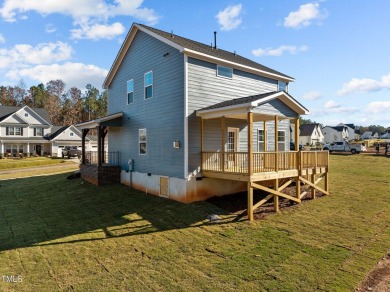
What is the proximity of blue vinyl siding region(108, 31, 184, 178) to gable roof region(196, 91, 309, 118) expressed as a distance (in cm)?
138

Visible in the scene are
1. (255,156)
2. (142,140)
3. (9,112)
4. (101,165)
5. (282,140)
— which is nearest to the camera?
(255,156)

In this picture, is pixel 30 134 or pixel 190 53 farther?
pixel 30 134

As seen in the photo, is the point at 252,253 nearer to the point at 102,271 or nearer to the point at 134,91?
the point at 102,271

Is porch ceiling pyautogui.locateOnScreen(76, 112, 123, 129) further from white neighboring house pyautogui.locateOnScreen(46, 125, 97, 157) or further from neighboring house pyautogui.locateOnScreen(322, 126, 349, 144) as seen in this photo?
neighboring house pyautogui.locateOnScreen(322, 126, 349, 144)

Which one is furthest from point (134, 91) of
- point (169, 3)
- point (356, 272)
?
point (356, 272)

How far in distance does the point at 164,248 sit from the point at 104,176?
978 centimetres

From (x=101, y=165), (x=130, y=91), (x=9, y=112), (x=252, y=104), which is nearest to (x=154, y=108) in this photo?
(x=130, y=91)

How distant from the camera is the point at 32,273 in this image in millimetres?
6523

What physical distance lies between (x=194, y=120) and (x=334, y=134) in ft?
265

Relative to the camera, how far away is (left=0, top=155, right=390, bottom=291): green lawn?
621 cm

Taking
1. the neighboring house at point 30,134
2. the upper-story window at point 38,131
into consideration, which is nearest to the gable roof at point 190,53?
the neighboring house at point 30,134

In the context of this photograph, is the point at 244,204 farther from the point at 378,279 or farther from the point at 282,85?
the point at 282,85

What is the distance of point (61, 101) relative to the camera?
71.5 m

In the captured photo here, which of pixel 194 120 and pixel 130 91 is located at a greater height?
pixel 130 91
